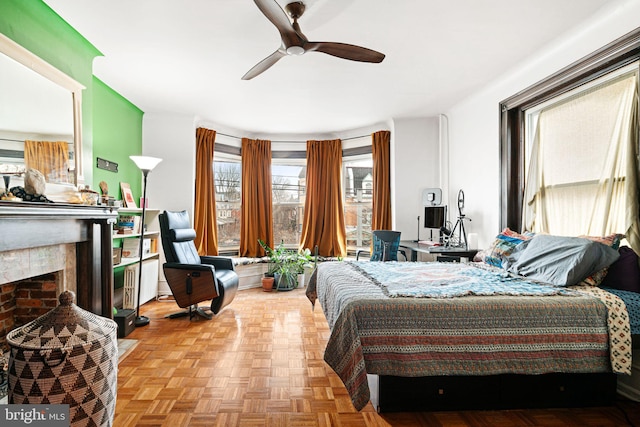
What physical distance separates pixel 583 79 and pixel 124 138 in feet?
15.4

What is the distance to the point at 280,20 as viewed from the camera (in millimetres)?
2053

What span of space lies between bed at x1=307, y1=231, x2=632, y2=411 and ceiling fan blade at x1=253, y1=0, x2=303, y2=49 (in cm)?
161

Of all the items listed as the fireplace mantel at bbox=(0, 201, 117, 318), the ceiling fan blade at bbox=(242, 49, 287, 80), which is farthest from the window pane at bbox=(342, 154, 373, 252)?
the fireplace mantel at bbox=(0, 201, 117, 318)

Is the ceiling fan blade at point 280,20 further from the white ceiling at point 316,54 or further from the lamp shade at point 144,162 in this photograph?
the lamp shade at point 144,162

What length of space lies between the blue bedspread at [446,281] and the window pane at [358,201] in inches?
108

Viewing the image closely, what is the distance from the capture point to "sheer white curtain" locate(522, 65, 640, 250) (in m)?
2.44

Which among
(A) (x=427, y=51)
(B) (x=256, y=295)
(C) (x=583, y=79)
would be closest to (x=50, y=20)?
(A) (x=427, y=51)

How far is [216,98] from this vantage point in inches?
168

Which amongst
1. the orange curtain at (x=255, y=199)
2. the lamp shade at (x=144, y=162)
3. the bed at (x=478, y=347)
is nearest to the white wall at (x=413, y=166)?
the orange curtain at (x=255, y=199)

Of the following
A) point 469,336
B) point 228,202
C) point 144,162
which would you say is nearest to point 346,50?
point 469,336

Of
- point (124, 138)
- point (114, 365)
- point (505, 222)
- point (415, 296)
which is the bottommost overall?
point (114, 365)

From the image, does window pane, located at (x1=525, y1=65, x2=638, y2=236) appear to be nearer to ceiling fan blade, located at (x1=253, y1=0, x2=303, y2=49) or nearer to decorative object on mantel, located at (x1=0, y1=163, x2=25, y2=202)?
ceiling fan blade, located at (x1=253, y1=0, x2=303, y2=49)

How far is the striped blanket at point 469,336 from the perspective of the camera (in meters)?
1.83

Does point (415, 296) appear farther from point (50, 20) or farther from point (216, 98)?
point (216, 98)
